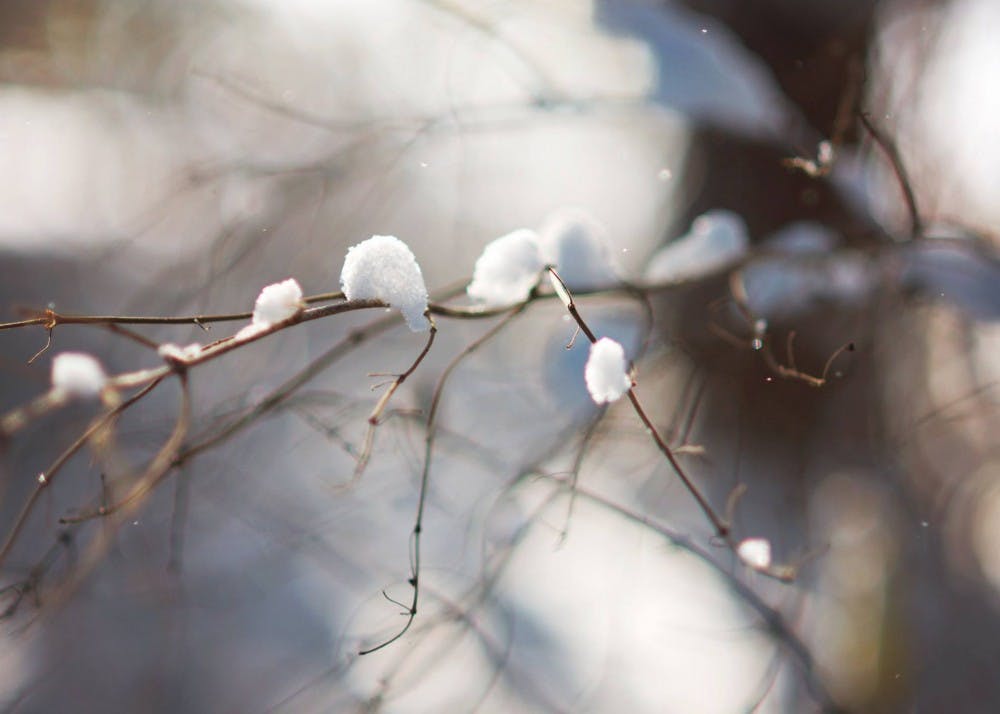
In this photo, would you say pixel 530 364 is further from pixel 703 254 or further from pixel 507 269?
pixel 507 269

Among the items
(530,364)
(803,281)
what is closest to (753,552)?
(803,281)

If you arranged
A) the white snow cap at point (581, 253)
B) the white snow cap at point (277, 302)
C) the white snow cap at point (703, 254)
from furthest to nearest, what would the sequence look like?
the white snow cap at point (703, 254)
the white snow cap at point (581, 253)
the white snow cap at point (277, 302)

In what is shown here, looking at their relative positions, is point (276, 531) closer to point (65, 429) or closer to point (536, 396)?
point (65, 429)

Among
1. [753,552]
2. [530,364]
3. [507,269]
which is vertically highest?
[507,269]

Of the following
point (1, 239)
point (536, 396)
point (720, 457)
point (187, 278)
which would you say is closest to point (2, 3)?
point (1, 239)

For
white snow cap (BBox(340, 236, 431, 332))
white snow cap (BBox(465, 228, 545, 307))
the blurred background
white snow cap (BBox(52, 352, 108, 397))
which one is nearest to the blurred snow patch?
the blurred background

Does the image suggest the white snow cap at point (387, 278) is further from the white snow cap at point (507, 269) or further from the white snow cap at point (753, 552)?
the white snow cap at point (753, 552)

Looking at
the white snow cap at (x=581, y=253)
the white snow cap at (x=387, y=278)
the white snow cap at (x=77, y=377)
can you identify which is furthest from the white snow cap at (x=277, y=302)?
the white snow cap at (x=581, y=253)
